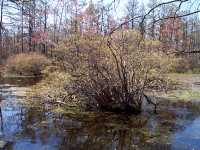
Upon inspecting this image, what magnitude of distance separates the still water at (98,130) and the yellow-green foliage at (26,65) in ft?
59.6

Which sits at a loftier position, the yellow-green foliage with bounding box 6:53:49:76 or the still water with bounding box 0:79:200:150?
the yellow-green foliage with bounding box 6:53:49:76

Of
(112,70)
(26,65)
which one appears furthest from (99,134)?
(26,65)

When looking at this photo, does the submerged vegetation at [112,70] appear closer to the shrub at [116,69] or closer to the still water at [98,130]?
the shrub at [116,69]

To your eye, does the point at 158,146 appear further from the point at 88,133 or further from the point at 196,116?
→ the point at 196,116

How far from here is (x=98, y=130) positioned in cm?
1127

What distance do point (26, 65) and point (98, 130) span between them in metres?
23.0

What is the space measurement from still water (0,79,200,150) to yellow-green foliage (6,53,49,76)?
59.6ft

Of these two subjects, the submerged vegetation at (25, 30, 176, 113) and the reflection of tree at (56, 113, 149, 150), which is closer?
the reflection of tree at (56, 113, 149, 150)

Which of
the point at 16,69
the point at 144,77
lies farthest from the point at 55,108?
the point at 16,69

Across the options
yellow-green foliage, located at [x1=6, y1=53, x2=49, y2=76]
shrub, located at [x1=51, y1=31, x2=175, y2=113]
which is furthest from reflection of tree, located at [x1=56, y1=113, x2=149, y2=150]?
yellow-green foliage, located at [x1=6, y1=53, x2=49, y2=76]

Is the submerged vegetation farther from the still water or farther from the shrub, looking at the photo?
the still water

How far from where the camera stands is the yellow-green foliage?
32.9 m

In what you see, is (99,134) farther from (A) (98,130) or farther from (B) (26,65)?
(B) (26,65)

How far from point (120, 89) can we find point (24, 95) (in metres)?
6.46
